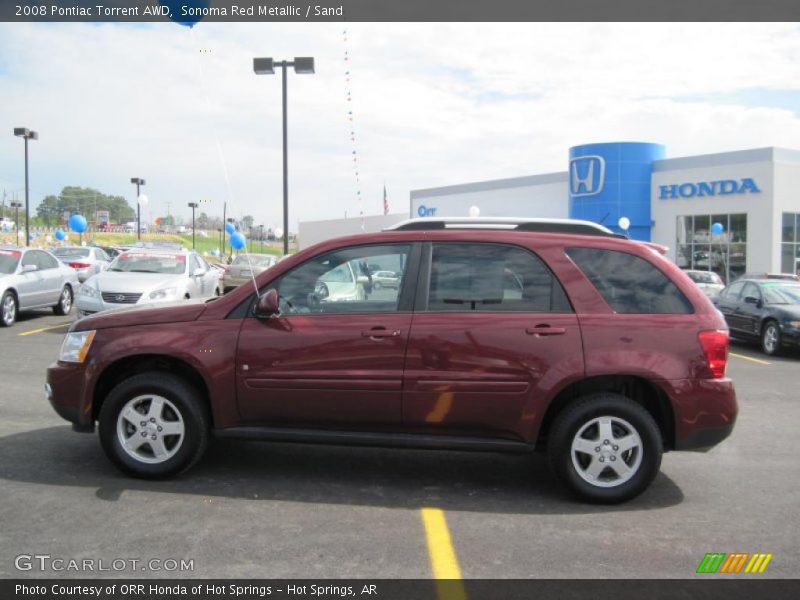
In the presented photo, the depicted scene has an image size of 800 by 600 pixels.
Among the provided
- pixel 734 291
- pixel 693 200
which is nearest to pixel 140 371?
pixel 734 291

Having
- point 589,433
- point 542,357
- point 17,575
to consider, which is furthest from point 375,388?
point 17,575

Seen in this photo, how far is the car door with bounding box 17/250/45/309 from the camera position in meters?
13.7

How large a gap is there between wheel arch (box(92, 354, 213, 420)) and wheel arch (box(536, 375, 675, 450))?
226 cm

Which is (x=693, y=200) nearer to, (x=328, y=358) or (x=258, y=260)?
(x=258, y=260)

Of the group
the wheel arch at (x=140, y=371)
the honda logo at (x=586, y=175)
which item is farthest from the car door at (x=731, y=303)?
the honda logo at (x=586, y=175)

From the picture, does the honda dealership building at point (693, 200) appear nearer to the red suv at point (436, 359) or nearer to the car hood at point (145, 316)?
the red suv at point (436, 359)

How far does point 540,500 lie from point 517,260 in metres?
1.57

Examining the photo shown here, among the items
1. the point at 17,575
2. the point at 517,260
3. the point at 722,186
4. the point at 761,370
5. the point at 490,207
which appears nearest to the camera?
the point at 17,575

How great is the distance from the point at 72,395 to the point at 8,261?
1031 cm

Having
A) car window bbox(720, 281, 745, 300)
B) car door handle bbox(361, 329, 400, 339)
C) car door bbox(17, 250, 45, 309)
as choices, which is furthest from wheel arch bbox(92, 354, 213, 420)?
car window bbox(720, 281, 745, 300)

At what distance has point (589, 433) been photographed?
4.67 meters

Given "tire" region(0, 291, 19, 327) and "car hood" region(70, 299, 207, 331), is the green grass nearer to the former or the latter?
"tire" region(0, 291, 19, 327)
